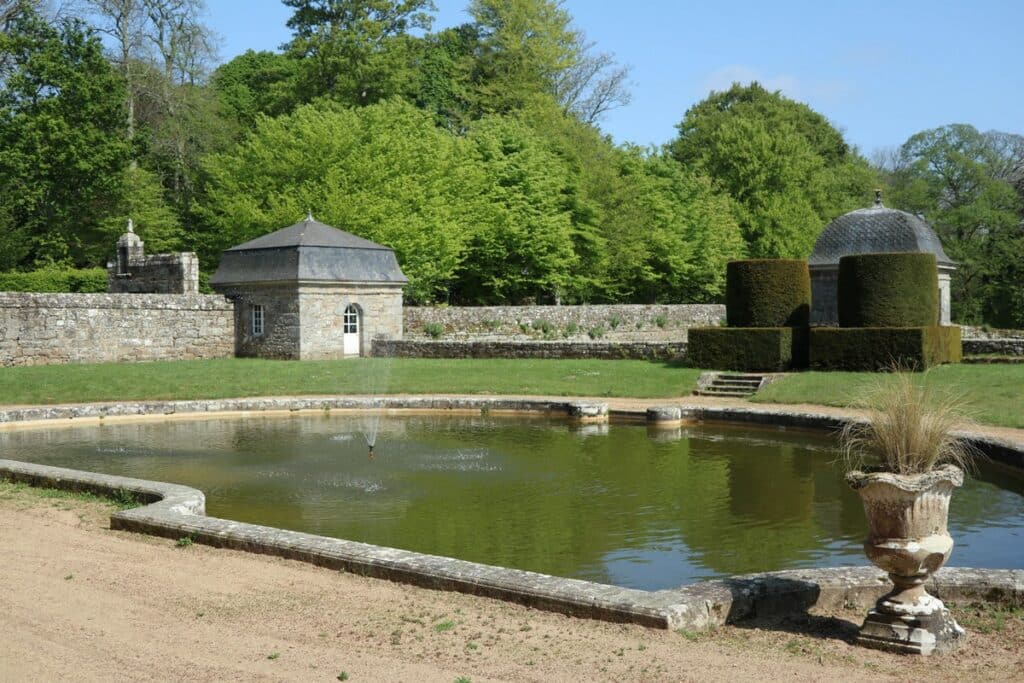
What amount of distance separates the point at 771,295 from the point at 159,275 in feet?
61.6

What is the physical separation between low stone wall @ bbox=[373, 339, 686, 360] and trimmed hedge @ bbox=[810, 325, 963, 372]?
3890 mm

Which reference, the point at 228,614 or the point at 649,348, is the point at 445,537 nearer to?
the point at 228,614

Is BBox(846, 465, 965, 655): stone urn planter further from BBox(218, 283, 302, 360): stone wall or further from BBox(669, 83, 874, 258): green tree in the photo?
BBox(669, 83, 874, 258): green tree

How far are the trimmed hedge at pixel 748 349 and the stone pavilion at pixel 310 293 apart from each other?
991 cm

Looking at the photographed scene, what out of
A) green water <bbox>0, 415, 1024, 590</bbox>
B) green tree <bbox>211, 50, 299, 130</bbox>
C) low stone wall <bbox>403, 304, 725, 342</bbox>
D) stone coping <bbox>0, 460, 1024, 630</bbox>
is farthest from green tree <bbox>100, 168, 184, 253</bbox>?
stone coping <bbox>0, 460, 1024, 630</bbox>

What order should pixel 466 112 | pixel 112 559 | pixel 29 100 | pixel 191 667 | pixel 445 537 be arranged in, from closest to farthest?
pixel 191 667 < pixel 112 559 < pixel 445 537 < pixel 29 100 < pixel 466 112

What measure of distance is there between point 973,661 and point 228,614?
431cm

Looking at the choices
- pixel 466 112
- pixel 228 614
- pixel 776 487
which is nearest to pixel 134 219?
Result: pixel 466 112

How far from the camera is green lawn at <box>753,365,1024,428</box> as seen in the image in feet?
55.3

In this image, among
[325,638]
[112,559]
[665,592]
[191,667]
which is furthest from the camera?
[112,559]

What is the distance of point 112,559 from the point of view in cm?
779

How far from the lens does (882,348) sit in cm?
2214

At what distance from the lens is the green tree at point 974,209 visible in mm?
45219

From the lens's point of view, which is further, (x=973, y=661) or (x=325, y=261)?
(x=325, y=261)
